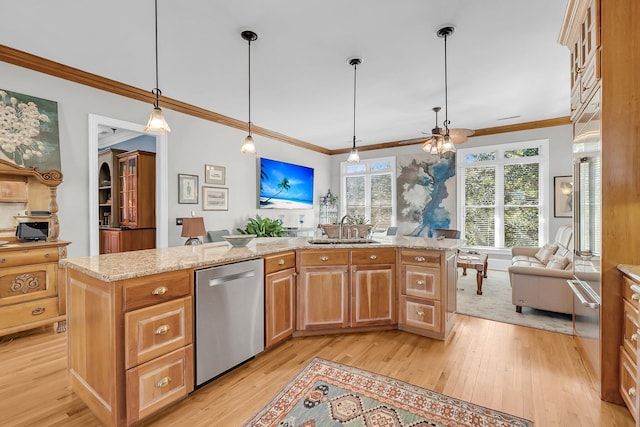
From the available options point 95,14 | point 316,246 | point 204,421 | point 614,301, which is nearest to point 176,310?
point 204,421

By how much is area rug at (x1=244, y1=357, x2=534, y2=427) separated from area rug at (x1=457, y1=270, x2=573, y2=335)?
1.91 m

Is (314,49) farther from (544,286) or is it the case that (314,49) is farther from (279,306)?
(544,286)

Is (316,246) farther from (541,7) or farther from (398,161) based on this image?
(398,161)

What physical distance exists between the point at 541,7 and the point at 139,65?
387cm

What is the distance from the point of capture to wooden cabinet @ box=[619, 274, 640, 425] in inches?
63.0

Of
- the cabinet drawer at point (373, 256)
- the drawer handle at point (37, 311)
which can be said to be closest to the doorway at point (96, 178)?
the drawer handle at point (37, 311)

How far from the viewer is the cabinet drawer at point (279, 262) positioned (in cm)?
249

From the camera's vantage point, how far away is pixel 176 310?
1.83 m

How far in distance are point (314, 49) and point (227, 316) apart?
2.63 metres

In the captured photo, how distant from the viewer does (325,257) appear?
2.85 metres

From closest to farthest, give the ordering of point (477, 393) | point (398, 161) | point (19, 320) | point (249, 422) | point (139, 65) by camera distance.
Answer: point (249, 422), point (477, 393), point (19, 320), point (139, 65), point (398, 161)

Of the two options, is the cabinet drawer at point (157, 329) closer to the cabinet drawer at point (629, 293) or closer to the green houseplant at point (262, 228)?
the cabinet drawer at point (629, 293)

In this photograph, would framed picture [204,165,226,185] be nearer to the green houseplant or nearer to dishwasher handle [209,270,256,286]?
the green houseplant

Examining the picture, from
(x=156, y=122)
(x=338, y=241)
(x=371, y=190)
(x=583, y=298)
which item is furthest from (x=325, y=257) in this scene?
(x=371, y=190)
